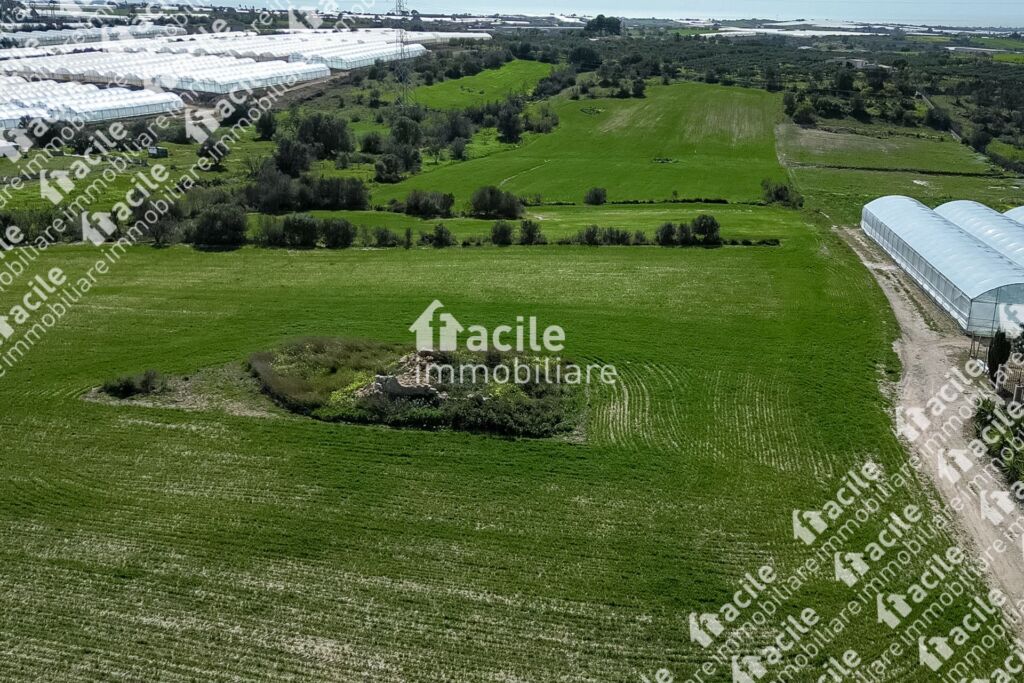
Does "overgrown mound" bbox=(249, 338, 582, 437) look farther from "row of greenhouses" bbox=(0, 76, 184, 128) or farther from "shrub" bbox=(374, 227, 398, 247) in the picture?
"row of greenhouses" bbox=(0, 76, 184, 128)

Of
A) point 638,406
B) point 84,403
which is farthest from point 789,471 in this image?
point 84,403

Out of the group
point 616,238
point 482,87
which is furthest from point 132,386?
point 482,87

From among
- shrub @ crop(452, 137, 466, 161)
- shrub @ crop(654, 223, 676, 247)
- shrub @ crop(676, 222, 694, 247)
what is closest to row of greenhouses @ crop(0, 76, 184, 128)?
shrub @ crop(452, 137, 466, 161)

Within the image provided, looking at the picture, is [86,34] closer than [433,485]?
No

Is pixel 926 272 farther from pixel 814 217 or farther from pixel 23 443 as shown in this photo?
pixel 23 443

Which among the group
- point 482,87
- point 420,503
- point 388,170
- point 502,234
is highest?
point 482,87

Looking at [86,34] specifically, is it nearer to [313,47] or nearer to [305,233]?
[313,47]

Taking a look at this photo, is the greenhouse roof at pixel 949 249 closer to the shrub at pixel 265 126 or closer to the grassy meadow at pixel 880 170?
the grassy meadow at pixel 880 170
